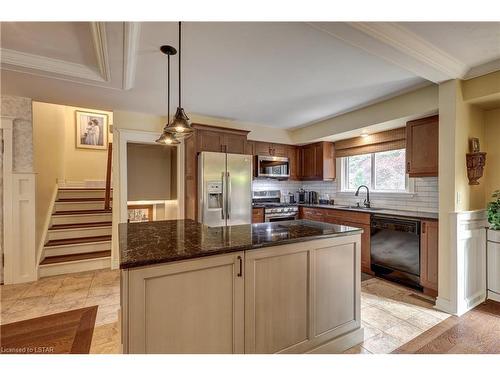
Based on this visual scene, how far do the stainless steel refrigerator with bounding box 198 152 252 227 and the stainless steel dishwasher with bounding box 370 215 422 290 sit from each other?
1916 mm

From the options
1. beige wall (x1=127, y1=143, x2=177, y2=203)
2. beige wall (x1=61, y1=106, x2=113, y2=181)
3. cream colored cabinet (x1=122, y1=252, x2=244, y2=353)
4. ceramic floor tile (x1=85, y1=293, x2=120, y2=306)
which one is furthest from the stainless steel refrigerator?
beige wall (x1=61, y1=106, x2=113, y2=181)

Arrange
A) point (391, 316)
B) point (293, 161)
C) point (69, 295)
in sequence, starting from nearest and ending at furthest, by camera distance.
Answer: point (391, 316) → point (69, 295) → point (293, 161)

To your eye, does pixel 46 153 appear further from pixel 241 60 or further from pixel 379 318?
pixel 379 318

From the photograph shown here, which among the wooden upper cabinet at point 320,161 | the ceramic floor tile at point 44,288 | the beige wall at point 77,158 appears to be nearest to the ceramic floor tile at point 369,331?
the wooden upper cabinet at point 320,161

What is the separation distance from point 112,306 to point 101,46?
2.53 metres

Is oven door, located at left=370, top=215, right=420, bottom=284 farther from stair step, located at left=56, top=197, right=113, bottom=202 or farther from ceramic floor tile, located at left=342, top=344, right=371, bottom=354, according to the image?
stair step, located at left=56, top=197, right=113, bottom=202

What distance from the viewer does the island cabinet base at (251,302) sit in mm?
1247

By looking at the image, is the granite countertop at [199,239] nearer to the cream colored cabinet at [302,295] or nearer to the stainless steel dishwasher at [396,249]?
the cream colored cabinet at [302,295]

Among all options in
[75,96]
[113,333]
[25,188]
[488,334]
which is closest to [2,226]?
[25,188]

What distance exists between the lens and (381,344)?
6.46 feet

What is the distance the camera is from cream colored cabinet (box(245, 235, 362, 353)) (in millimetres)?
1560

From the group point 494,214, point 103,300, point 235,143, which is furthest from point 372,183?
point 103,300

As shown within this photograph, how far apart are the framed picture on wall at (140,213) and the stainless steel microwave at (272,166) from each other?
234 cm

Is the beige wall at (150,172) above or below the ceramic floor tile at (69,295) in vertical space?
above
